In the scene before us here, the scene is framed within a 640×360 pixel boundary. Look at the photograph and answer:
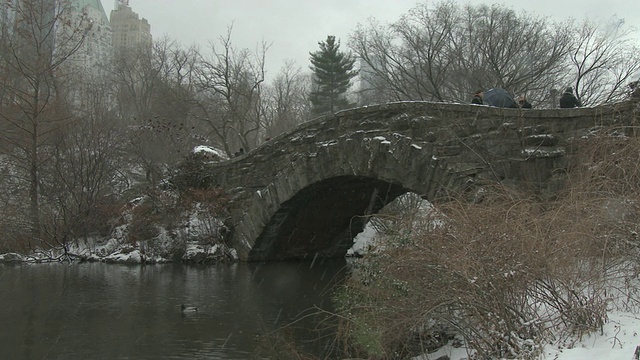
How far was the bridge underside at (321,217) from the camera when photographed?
1528 centimetres

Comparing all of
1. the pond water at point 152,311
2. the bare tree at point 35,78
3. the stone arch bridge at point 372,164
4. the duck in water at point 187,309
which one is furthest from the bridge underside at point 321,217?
the bare tree at point 35,78

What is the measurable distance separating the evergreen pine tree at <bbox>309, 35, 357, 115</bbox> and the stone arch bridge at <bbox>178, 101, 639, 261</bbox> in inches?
633

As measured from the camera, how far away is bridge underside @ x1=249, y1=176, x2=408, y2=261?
15281mm

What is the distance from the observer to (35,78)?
20828mm

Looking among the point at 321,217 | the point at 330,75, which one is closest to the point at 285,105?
the point at 330,75

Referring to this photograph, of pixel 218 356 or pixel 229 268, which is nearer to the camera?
pixel 218 356

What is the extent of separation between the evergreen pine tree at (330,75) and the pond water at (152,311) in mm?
20361

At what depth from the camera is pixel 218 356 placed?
22.6 feet

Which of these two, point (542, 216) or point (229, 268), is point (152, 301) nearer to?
point (229, 268)

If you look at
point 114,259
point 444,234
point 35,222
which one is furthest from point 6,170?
point 444,234

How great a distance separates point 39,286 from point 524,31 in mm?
21105

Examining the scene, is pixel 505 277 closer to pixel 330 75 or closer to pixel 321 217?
pixel 321 217

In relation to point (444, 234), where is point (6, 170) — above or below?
above

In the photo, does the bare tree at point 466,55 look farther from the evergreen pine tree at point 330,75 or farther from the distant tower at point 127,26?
the distant tower at point 127,26
